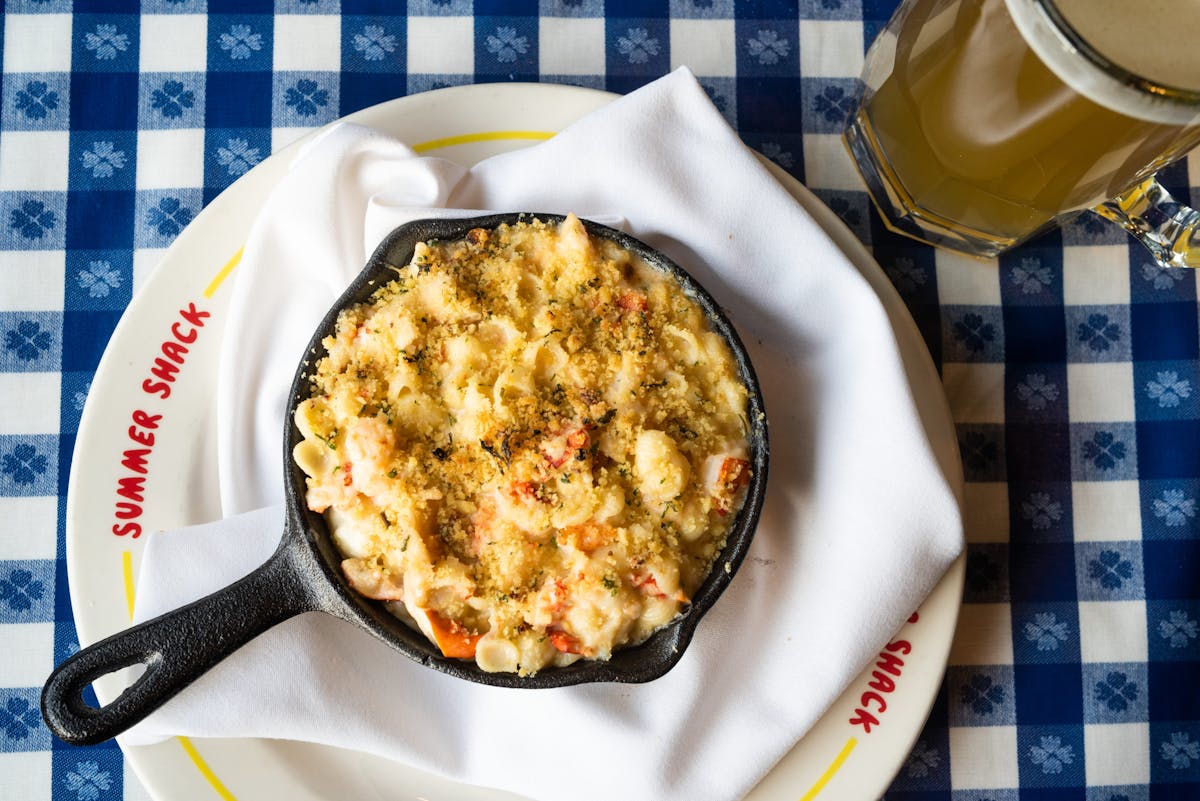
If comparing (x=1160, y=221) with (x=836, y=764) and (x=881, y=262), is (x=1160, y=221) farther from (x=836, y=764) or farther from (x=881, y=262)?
(x=836, y=764)

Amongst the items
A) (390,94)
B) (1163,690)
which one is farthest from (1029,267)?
(390,94)

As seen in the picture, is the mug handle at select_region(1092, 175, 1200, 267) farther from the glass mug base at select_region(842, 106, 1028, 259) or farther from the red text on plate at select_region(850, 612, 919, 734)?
the red text on plate at select_region(850, 612, 919, 734)

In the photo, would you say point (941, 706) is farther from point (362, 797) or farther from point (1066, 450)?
point (362, 797)

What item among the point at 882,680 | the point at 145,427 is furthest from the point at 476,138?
the point at 882,680

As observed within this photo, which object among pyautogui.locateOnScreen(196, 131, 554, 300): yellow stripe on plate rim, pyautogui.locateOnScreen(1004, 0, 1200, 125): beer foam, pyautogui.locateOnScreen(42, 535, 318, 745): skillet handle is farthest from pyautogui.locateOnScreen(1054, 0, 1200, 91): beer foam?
pyautogui.locateOnScreen(42, 535, 318, 745): skillet handle

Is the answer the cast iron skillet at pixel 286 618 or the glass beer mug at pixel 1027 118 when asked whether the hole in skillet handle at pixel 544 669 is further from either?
the glass beer mug at pixel 1027 118

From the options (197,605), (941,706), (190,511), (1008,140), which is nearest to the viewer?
(197,605)

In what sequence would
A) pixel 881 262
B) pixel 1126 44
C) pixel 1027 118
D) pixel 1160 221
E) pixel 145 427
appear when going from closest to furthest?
pixel 1126 44 → pixel 1027 118 → pixel 145 427 → pixel 1160 221 → pixel 881 262

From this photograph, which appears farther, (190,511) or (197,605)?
(190,511)
